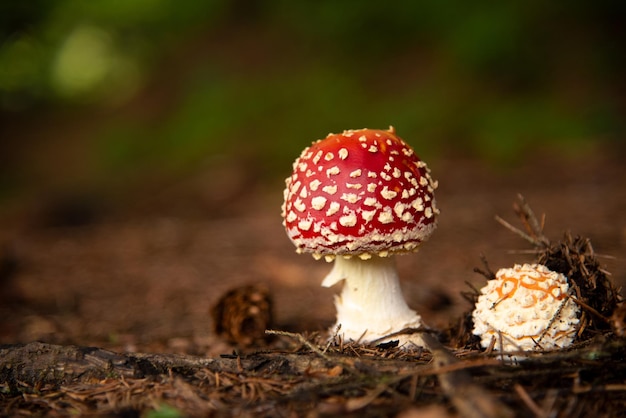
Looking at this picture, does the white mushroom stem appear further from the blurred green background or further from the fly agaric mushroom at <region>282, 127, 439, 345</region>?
the blurred green background

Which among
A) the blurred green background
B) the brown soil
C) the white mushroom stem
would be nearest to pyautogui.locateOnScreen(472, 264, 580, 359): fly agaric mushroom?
the brown soil

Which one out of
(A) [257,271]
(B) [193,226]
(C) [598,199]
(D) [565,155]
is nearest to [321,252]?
(A) [257,271]

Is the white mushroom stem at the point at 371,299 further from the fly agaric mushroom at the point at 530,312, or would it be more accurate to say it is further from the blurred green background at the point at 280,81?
the blurred green background at the point at 280,81

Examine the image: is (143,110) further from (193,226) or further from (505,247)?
(505,247)

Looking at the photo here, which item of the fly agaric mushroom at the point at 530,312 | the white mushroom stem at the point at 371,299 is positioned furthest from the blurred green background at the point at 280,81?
the fly agaric mushroom at the point at 530,312

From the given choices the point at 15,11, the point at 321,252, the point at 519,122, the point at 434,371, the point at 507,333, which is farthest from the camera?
the point at 15,11

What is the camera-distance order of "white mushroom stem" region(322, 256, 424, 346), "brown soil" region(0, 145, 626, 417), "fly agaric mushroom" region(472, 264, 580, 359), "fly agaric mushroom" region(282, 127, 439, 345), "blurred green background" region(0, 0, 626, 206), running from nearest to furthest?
"fly agaric mushroom" region(472, 264, 580, 359), "fly agaric mushroom" region(282, 127, 439, 345), "white mushroom stem" region(322, 256, 424, 346), "brown soil" region(0, 145, 626, 417), "blurred green background" region(0, 0, 626, 206)

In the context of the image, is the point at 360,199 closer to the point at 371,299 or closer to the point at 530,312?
the point at 371,299
